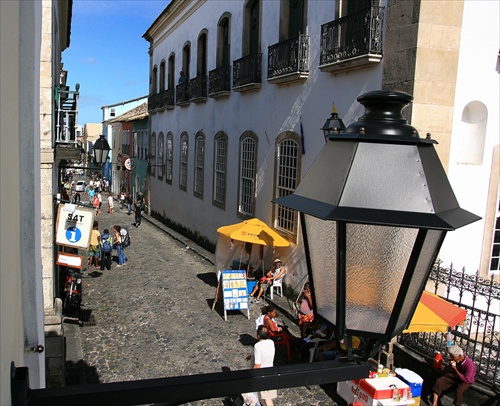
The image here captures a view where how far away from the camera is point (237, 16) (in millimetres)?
16078

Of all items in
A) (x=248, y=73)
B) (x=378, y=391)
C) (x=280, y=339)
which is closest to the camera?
(x=378, y=391)

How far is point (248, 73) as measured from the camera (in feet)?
47.5

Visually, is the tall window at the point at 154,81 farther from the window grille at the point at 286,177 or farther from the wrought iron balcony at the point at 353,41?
the wrought iron balcony at the point at 353,41

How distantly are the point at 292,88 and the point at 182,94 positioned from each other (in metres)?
10.6

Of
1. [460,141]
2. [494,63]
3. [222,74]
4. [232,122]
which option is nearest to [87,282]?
[232,122]

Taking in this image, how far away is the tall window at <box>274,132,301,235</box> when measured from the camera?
1235 cm

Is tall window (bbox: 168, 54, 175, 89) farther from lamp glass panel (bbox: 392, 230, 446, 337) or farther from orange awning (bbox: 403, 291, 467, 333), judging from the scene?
lamp glass panel (bbox: 392, 230, 446, 337)

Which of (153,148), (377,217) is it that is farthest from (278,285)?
→ (153,148)

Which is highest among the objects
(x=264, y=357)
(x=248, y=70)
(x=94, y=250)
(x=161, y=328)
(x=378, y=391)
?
(x=248, y=70)

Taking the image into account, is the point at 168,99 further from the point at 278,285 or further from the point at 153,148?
the point at 278,285

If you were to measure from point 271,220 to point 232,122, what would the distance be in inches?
178

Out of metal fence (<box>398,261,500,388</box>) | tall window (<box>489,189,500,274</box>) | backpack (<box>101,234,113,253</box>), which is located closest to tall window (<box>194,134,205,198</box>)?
backpack (<box>101,234,113,253</box>)

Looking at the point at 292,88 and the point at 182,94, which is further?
the point at 182,94

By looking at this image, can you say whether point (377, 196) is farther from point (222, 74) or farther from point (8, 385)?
point (222, 74)
